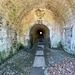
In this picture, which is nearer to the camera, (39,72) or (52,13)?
(39,72)

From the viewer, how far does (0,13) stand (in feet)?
11.6

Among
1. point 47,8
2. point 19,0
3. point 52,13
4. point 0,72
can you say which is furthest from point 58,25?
point 0,72

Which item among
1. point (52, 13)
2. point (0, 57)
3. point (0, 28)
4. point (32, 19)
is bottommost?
point (0, 57)

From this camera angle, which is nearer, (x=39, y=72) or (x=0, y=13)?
(x=39, y=72)

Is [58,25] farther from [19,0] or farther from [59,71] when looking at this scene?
[59,71]

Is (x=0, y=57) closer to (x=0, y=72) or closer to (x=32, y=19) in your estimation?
(x=0, y=72)

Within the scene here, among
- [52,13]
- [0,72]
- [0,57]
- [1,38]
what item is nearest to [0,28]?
[1,38]

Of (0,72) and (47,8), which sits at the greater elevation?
(47,8)

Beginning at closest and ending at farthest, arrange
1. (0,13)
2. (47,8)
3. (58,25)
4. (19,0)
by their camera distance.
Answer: (0,13)
(19,0)
(47,8)
(58,25)

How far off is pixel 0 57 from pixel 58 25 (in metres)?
4.95

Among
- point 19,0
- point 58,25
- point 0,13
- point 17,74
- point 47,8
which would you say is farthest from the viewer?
point 58,25

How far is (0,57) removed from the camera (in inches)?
141

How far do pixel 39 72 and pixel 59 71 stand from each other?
72 centimetres

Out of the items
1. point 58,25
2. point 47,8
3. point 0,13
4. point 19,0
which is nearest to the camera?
point 0,13
